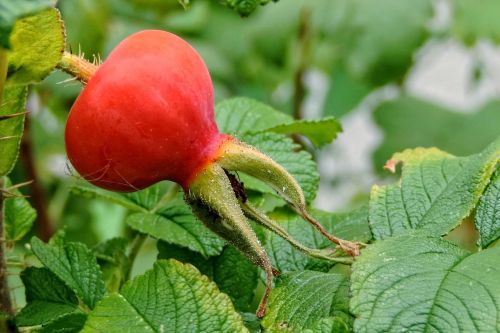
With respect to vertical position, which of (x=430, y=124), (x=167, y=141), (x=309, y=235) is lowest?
(x=430, y=124)

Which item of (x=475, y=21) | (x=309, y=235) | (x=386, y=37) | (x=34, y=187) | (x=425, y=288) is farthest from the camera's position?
(x=475, y=21)

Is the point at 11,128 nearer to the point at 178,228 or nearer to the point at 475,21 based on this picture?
the point at 178,228

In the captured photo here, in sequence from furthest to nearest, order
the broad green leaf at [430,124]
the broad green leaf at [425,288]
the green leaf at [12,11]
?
the broad green leaf at [430,124] → the broad green leaf at [425,288] → the green leaf at [12,11]

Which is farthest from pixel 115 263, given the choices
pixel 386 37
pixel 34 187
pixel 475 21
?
pixel 475 21

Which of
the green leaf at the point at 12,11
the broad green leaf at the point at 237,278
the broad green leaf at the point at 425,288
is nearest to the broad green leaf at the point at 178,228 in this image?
the broad green leaf at the point at 237,278

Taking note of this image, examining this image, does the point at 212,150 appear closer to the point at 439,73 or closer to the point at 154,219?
the point at 154,219

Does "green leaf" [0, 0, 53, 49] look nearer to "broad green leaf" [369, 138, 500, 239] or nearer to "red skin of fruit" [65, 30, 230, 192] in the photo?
"red skin of fruit" [65, 30, 230, 192]

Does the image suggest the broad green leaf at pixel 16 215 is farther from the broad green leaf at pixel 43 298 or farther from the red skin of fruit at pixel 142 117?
the red skin of fruit at pixel 142 117
